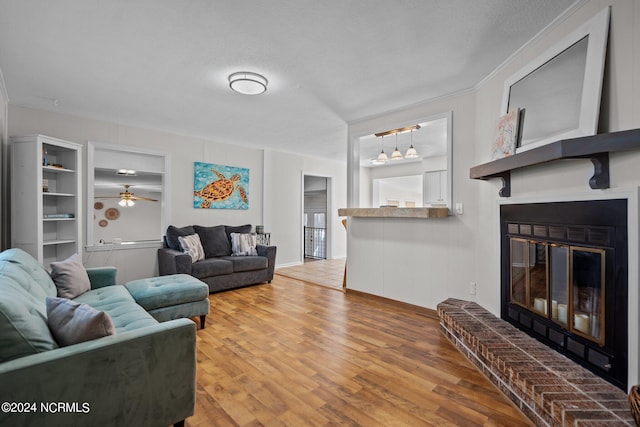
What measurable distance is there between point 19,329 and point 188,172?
3.98 m

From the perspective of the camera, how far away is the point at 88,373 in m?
1.22

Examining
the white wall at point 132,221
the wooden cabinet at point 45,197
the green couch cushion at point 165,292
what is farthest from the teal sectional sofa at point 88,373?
the white wall at point 132,221

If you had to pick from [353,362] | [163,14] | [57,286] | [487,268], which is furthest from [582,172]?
[57,286]

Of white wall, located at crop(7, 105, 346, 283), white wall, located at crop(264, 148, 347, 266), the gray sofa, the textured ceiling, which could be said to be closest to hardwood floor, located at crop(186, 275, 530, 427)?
the gray sofa

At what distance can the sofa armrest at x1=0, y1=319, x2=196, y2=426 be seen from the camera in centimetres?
111

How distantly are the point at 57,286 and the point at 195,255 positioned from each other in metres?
1.82

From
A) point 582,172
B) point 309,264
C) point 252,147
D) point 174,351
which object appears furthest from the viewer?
point 309,264

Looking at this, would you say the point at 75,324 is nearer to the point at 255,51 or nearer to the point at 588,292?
the point at 255,51

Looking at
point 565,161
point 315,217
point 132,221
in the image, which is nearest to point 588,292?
point 565,161

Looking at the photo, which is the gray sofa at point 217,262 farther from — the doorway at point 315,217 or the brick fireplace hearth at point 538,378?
the brick fireplace hearth at point 538,378

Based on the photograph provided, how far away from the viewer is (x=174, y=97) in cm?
326

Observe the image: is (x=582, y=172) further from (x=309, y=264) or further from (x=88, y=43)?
(x=309, y=264)

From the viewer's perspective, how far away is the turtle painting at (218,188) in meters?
4.95

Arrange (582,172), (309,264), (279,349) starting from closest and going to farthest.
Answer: (582,172), (279,349), (309,264)
